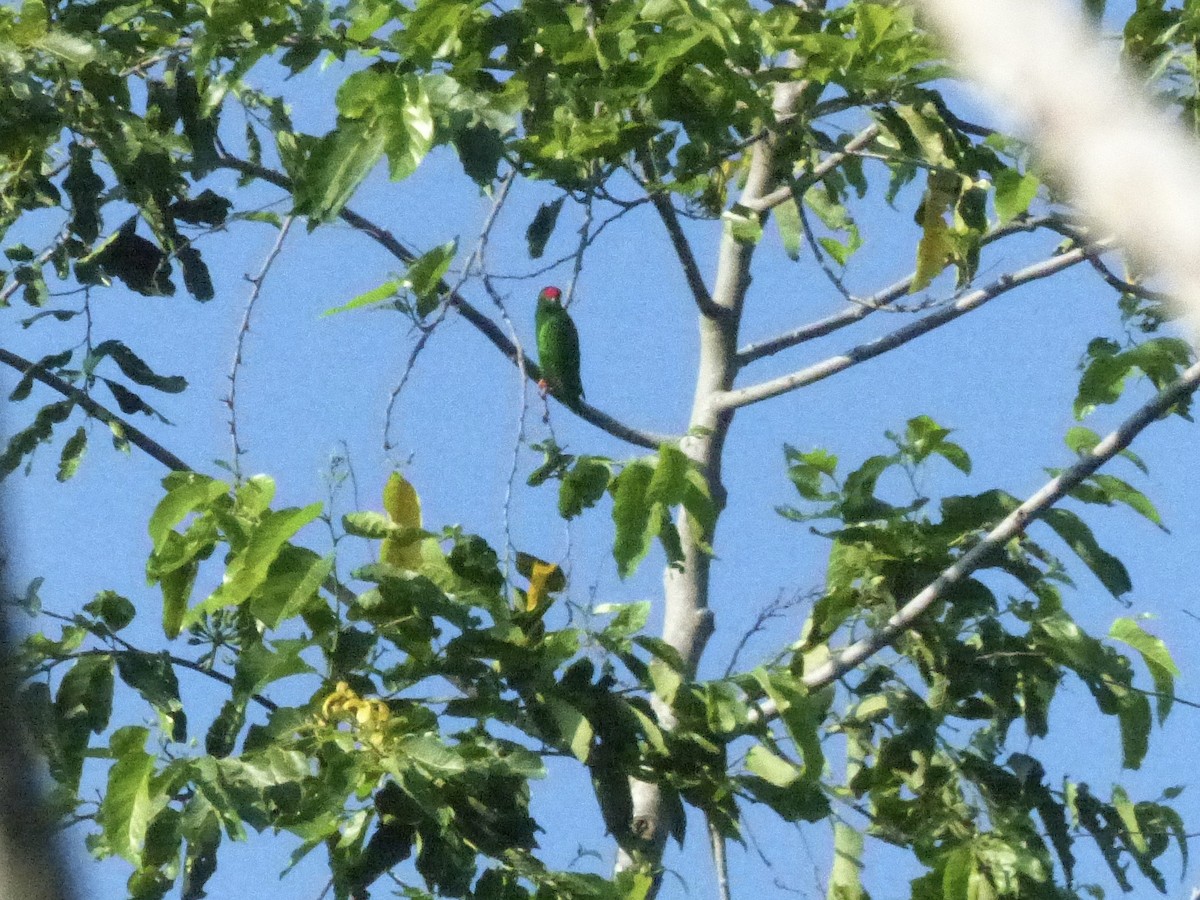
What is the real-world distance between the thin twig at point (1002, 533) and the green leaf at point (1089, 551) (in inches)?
2.1

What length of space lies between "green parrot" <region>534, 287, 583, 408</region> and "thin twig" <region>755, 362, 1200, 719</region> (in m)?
0.91

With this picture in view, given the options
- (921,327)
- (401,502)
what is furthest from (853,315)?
(401,502)

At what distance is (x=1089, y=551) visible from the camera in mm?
2486

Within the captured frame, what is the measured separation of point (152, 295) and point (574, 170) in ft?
3.20

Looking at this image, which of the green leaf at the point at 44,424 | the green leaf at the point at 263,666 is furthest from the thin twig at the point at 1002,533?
the green leaf at the point at 44,424

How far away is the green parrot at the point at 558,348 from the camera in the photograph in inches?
129

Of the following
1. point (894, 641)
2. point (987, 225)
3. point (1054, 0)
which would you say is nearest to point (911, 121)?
point (987, 225)

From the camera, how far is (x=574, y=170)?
2.29 metres

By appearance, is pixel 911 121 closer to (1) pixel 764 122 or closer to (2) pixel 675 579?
(1) pixel 764 122

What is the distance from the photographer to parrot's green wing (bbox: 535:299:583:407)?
327 centimetres

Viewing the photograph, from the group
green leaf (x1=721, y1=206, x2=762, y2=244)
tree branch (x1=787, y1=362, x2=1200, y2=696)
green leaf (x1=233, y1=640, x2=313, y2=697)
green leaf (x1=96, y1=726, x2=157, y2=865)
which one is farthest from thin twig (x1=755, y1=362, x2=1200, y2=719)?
green leaf (x1=96, y1=726, x2=157, y2=865)

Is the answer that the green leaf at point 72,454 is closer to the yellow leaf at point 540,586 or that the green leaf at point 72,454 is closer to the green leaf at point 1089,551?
the yellow leaf at point 540,586

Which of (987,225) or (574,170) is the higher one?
(987,225)

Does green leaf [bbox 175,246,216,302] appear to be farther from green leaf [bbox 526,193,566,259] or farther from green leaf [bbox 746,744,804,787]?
green leaf [bbox 746,744,804,787]
